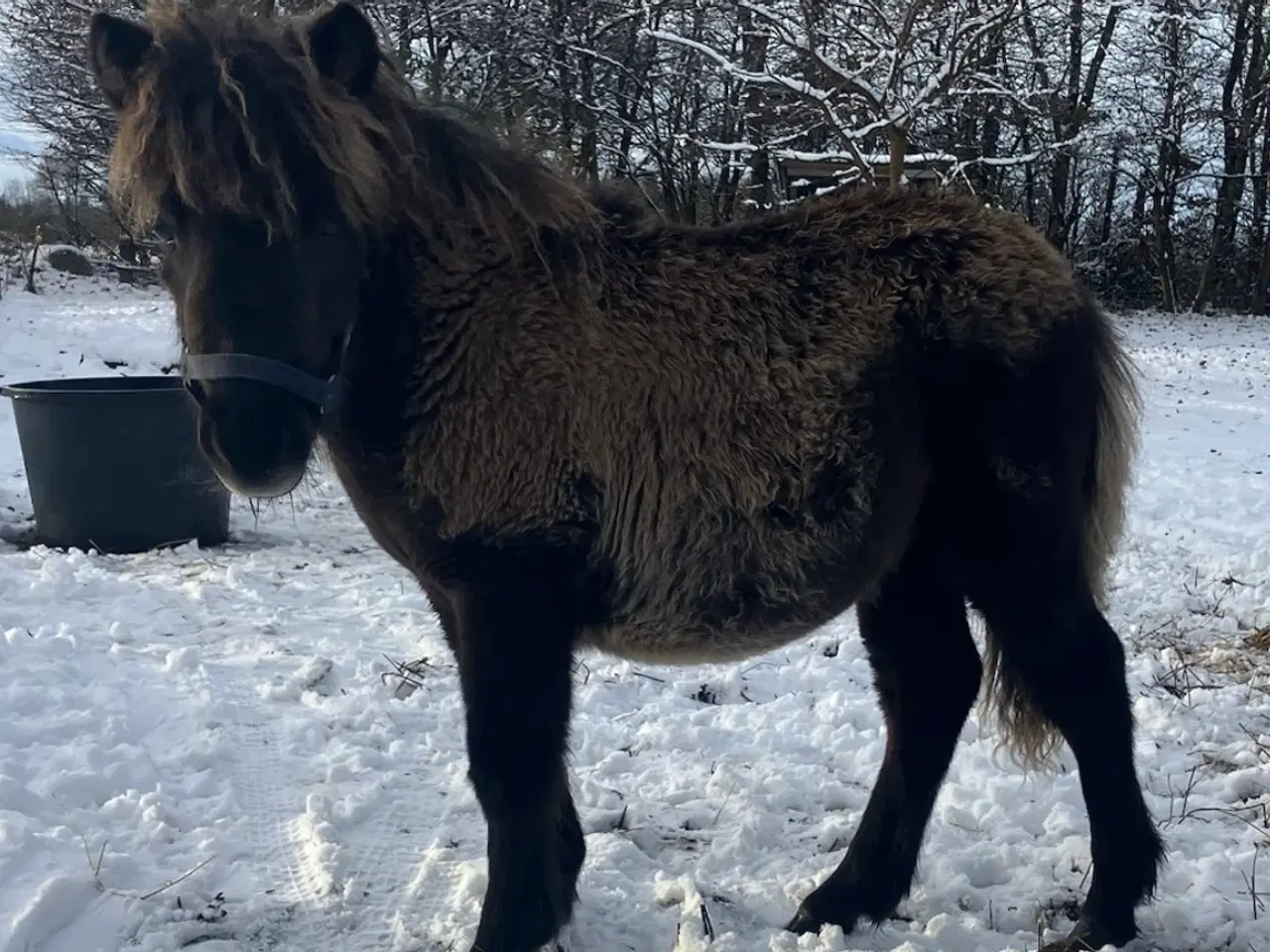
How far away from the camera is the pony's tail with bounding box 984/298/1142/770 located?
2.73 meters

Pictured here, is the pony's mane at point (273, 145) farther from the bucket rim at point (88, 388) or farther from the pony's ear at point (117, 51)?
the bucket rim at point (88, 388)

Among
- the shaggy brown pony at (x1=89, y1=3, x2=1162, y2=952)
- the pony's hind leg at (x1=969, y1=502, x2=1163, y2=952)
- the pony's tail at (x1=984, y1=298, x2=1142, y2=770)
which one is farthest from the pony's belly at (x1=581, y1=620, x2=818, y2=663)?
the pony's tail at (x1=984, y1=298, x2=1142, y2=770)

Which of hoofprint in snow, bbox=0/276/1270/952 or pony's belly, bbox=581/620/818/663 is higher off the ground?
pony's belly, bbox=581/620/818/663

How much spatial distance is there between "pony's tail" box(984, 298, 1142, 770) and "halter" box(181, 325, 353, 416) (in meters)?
1.89

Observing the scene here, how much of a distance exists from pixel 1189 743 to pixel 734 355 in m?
2.49

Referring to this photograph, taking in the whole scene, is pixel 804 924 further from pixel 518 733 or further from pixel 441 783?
pixel 441 783

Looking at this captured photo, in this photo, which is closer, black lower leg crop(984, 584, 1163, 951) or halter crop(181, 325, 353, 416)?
halter crop(181, 325, 353, 416)

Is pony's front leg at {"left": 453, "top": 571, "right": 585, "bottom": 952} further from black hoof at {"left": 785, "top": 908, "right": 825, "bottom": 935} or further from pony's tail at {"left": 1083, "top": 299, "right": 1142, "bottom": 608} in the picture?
pony's tail at {"left": 1083, "top": 299, "right": 1142, "bottom": 608}

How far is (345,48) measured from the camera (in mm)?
2227

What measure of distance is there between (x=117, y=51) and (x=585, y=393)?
1267 mm

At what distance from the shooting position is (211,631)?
473cm

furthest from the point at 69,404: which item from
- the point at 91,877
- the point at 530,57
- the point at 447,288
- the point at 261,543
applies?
the point at 530,57

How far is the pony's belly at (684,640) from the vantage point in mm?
2521

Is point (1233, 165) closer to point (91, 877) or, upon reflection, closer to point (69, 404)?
point (69, 404)
